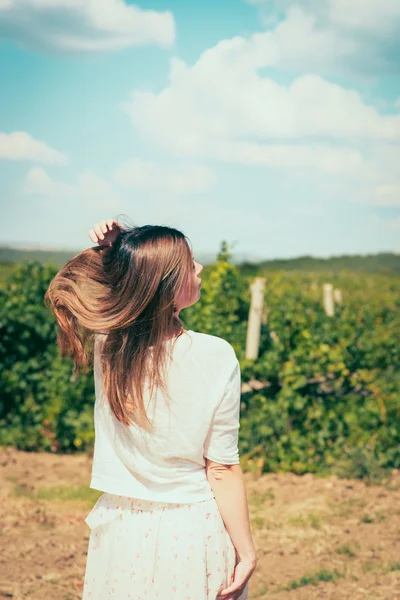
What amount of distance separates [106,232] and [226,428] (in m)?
0.63

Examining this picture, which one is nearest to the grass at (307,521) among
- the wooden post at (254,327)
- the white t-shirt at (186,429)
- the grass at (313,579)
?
the grass at (313,579)

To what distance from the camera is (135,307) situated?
176 centimetres

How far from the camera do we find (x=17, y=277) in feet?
26.1

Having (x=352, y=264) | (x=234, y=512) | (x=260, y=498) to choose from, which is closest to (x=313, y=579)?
(x=260, y=498)

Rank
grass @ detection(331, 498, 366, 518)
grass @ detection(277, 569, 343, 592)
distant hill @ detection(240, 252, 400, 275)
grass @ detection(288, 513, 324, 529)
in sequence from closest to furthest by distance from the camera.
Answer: grass @ detection(277, 569, 343, 592), grass @ detection(288, 513, 324, 529), grass @ detection(331, 498, 366, 518), distant hill @ detection(240, 252, 400, 275)

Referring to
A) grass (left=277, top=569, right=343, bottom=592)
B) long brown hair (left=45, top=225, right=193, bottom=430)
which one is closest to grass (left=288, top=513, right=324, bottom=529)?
grass (left=277, top=569, right=343, bottom=592)

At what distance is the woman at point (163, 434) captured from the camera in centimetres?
176

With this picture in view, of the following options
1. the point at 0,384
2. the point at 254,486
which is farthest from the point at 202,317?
the point at 0,384

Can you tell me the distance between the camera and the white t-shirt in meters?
1.76

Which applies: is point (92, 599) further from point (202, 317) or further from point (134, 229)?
point (202, 317)

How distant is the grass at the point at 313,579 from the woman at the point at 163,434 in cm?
234

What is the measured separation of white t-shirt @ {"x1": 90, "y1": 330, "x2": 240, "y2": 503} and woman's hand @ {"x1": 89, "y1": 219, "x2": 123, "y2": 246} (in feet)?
1.22

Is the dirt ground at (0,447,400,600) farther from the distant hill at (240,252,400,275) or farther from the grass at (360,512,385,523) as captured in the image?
the distant hill at (240,252,400,275)

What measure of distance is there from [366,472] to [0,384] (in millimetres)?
3878
